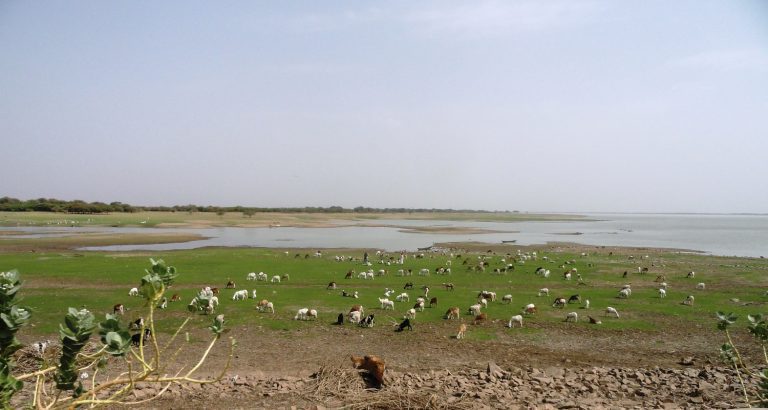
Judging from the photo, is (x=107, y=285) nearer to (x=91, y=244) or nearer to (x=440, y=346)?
(x=440, y=346)

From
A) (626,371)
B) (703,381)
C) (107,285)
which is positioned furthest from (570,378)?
(107,285)

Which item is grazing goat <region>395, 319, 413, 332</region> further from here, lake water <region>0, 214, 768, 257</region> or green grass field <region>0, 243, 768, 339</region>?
lake water <region>0, 214, 768, 257</region>

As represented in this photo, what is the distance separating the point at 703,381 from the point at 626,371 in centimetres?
185

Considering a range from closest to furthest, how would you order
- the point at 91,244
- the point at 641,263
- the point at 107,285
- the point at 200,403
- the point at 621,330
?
the point at 200,403 → the point at 621,330 → the point at 107,285 → the point at 641,263 → the point at 91,244

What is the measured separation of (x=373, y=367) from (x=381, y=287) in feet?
58.4

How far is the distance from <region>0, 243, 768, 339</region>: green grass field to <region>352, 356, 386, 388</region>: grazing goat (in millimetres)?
6977

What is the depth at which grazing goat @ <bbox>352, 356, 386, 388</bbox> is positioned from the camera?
10.6 meters

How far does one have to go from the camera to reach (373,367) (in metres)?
10.9

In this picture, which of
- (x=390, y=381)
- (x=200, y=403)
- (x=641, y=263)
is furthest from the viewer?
(x=641, y=263)

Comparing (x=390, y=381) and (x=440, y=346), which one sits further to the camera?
(x=440, y=346)

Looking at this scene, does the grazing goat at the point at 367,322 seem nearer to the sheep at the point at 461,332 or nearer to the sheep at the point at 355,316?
the sheep at the point at 355,316

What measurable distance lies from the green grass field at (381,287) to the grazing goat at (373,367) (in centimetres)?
698

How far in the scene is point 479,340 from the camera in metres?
17.0

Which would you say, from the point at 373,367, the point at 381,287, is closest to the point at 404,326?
the point at 373,367
